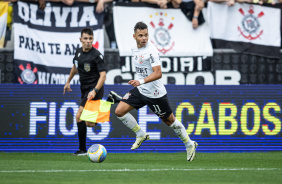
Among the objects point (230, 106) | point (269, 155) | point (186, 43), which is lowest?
point (269, 155)

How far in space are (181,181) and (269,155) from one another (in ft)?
14.9

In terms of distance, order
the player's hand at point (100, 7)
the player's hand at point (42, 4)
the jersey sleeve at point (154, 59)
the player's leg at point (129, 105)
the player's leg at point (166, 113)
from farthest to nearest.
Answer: the player's hand at point (100, 7) < the player's hand at point (42, 4) < the player's leg at point (129, 105) < the player's leg at point (166, 113) < the jersey sleeve at point (154, 59)

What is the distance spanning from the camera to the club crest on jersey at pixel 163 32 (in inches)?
531

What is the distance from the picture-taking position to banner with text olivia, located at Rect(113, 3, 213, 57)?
1349 centimetres

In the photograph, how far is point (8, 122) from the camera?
36.8ft

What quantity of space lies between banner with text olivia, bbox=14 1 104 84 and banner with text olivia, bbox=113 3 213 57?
0.48 m

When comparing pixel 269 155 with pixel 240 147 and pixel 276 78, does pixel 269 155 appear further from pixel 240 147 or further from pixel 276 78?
pixel 276 78

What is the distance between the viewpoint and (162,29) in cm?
1357

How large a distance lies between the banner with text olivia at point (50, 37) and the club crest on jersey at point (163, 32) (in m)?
1.21

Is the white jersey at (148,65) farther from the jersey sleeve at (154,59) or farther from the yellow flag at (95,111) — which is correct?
the yellow flag at (95,111)

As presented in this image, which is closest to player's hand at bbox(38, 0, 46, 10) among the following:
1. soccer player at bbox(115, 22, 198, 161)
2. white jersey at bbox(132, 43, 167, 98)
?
soccer player at bbox(115, 22, 198, 161)

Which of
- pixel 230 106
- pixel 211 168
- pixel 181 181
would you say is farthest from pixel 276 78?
pixel 181 181

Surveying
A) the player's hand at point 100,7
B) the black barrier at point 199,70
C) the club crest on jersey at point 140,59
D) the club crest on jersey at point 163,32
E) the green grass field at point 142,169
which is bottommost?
the green grass field at point 142,169

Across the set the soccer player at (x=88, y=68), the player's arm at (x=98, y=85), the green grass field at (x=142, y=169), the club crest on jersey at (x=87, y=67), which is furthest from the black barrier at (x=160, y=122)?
the player's arm at (x=98, y=85)
